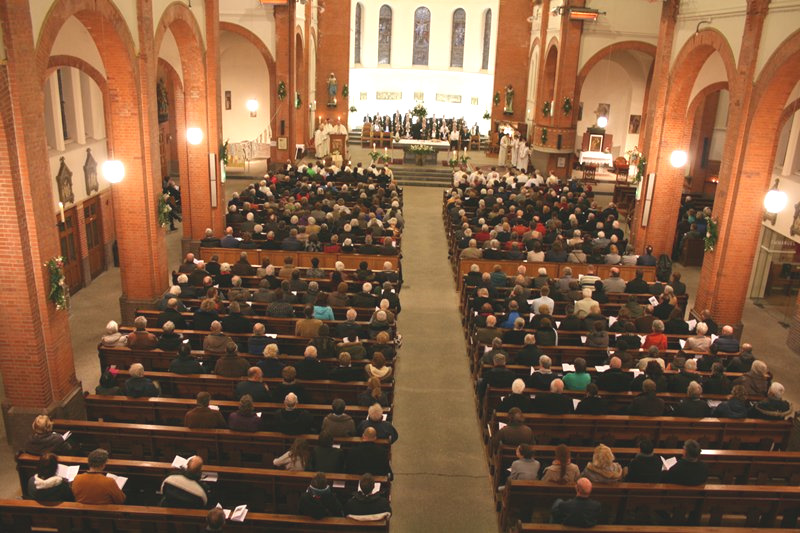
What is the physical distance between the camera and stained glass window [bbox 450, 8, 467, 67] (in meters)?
39.0

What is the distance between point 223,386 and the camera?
9672mm

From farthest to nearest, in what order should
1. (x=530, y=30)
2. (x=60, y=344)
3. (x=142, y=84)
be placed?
1. (x=530, y=30)
2. (x=142, y=84)
3. (x=60, y=344)

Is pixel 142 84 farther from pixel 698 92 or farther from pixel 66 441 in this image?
pixel 698 92

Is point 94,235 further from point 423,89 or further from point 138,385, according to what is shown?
point 423,89

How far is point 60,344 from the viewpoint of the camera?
9.92 metres

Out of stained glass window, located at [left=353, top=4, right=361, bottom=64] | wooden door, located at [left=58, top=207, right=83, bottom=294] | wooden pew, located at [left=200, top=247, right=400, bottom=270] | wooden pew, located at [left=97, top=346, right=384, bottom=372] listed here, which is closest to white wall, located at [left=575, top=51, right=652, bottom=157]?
stained glass window, located at [left=353, top=4, right=361, bottom=64]

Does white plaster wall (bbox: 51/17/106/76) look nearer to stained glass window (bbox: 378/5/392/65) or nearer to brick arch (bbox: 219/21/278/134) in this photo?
brick arch (bbox: 219/21/278/134)

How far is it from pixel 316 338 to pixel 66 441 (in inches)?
151

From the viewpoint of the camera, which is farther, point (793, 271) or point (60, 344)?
point (793, 271)

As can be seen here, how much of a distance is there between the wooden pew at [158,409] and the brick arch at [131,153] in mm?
5122

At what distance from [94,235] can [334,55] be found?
21.7 metres

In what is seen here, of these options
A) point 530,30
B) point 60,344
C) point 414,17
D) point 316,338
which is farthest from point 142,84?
point 414,17

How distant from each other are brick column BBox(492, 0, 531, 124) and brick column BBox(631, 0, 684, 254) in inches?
699

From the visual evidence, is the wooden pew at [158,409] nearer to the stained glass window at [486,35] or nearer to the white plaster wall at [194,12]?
the white plaster wall at [194,12]
